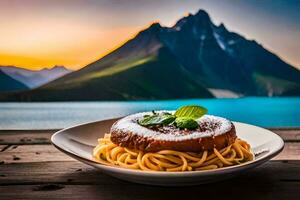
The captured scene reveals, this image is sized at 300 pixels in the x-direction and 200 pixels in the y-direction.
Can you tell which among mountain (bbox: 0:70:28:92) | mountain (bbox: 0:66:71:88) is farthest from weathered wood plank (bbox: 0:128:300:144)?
mountain (bbox: 0:70:28:92)

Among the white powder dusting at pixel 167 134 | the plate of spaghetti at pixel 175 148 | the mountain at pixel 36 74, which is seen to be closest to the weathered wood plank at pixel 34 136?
the plate of spaghetti at pixel 175 148

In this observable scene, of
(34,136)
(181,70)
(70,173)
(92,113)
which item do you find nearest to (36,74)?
(92,113)

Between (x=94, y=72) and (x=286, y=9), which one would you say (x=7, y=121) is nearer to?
(x=94, y=72)

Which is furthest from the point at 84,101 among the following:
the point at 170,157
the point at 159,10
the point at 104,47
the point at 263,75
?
the point at 170,157

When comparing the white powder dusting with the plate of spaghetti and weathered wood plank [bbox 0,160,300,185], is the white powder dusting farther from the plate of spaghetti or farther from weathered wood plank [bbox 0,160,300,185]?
A: weathered wood plank [bbox 0,160,300,185]

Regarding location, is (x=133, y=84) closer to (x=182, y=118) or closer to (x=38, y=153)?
(x=38, y=153)

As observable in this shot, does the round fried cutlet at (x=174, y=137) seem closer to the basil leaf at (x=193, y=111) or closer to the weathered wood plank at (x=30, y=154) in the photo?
the basil leaf at (x=193, y=111)
